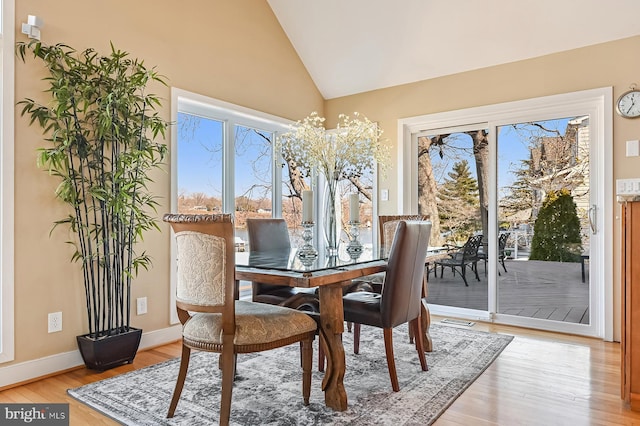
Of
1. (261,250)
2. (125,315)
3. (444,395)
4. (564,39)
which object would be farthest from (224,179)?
(564,39)

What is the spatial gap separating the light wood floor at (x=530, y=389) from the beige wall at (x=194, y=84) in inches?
11.7

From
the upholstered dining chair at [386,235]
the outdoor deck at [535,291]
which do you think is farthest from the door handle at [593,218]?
the upholstered dining chair at [386,235]

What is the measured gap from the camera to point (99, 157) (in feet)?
9.39

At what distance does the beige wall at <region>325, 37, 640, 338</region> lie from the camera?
3.43 m

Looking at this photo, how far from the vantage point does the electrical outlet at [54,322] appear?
2768mm

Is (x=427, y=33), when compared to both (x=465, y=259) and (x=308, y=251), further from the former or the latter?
(x=308, y=251)

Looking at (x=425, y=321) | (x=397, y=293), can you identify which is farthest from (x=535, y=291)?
(x=397, y=293)

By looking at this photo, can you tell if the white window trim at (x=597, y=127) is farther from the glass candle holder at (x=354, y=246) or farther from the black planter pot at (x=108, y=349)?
the black planter pot at (x=108, y=349)

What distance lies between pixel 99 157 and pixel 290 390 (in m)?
1.91

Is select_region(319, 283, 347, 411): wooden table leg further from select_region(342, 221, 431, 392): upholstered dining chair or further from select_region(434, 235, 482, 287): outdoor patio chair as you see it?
select_region(434, 235, 482, 287): outdoor patio chair

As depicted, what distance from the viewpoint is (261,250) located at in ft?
10.9

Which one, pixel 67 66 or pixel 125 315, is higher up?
pixel 67 66

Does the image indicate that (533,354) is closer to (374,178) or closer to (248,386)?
(248,386)

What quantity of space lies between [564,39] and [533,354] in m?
2.55
